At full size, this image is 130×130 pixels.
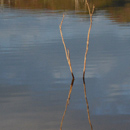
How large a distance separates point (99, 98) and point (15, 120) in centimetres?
344

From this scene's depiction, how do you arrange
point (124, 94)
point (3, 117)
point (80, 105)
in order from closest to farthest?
point (3, 117) → point (80, 105) → point (124, 94)

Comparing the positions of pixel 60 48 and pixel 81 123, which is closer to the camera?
pixel 81 123

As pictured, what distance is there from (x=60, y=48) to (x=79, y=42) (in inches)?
124

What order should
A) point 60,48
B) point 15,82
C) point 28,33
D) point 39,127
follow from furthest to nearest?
point 28,33
point 60,48
point 15,82
point 39,127

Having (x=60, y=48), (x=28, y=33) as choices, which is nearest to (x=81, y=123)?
(x=60, y=48)

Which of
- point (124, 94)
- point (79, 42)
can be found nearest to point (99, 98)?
point (124, 94)

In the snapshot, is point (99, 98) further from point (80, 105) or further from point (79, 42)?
point (79, 42)

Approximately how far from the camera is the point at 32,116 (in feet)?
41.2

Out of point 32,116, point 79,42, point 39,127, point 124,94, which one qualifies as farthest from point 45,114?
point 79,42

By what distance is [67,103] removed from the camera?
46.4 feet

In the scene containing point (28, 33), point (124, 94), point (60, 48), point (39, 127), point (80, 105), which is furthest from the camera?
point (28, 33)

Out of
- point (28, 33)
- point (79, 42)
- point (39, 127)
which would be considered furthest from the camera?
point (28, 33)

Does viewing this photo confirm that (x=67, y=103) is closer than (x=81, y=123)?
No

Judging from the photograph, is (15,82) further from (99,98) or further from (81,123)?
(81,123)
